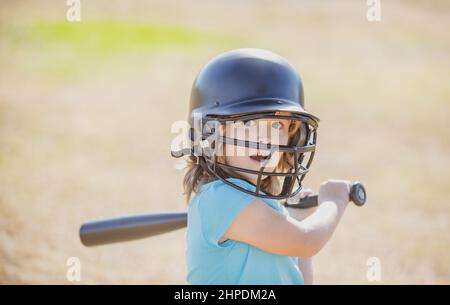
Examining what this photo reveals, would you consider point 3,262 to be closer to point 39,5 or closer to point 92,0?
point 39,5

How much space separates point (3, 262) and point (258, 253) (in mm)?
2782

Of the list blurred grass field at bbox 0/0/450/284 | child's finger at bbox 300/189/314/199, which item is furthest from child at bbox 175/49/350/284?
blurred grass field at bbox 0/0/450/284

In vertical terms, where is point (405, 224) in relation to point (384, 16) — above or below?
below

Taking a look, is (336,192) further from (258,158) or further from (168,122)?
(168,122)

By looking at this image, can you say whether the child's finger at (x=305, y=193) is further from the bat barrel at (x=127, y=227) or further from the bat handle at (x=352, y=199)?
the bat barrel at (x=127, y=227)

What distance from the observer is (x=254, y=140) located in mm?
2422

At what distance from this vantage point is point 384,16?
19.0 m

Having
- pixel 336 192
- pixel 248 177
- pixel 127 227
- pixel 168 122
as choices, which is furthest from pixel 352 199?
pixel 168 122

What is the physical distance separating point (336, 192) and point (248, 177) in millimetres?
511

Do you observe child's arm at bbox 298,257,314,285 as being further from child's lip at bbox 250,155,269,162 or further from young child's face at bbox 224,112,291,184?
child's lip at bbox 250,155,269,162

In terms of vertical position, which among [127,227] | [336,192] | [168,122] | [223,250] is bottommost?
[168,122]

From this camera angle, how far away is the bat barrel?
301cm

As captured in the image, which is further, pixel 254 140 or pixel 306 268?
pixel 306 268
